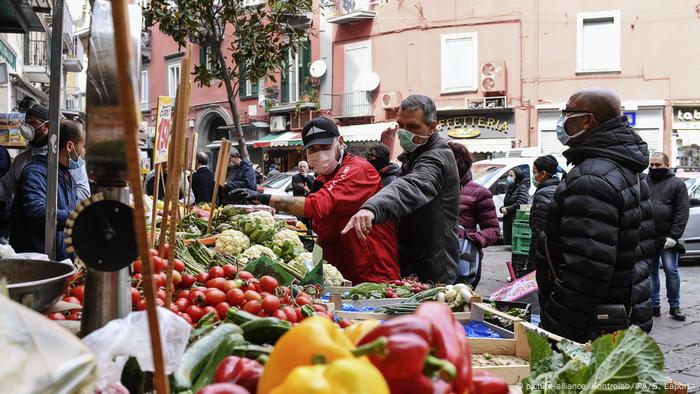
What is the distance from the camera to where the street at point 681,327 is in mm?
5801

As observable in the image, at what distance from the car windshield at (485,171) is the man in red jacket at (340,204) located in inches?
404

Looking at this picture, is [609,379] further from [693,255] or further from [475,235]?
[693,255]

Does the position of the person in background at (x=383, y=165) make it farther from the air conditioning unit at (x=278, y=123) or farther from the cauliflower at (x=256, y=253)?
the air conditioning unit at (x=278, y=123)

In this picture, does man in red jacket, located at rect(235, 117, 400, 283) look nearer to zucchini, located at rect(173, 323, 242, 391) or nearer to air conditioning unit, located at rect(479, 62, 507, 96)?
zucchini, located at rect(173, 323, 242, 391)

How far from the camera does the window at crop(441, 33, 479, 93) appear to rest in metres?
26.6

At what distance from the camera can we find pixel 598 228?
3.33m

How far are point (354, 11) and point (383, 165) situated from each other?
2348 centimetres

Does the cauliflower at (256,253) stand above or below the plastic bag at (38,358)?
below

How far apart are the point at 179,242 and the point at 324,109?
26592mm

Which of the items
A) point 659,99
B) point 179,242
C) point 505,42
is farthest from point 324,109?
point 179,242

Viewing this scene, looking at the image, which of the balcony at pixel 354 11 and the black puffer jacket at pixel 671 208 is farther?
the balcony at pixel 354 11

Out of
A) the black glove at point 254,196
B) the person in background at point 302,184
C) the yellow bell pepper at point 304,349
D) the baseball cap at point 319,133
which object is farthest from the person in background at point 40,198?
the person in background at point 302,184

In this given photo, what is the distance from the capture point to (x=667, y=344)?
6.85 metres

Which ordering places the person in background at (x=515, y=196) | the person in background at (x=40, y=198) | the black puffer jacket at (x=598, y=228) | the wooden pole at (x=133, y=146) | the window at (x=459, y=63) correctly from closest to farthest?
the wooden pole at (x=133, y=146) < the black puffer jacket at (x=598, y=228) < the person in background at (x=40, y=198) < the person in background at (x=515, y=196) < the window at (x=459, y=63)
